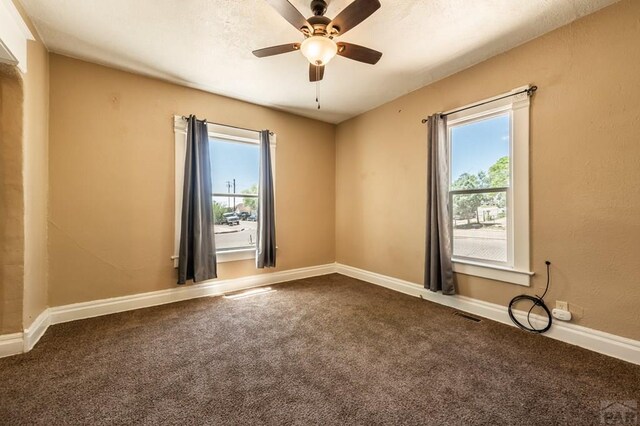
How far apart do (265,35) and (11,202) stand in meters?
2.42

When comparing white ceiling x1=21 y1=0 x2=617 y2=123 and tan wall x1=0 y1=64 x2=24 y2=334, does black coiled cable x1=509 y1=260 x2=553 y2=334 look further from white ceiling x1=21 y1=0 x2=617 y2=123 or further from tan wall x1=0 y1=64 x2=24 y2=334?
tan wall x1=0 y1=64 x2=24 y2=334

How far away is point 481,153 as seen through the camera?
2.91 m

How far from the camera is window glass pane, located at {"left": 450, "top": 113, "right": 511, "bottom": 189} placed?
272 centimetres

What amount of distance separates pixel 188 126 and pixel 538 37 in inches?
145

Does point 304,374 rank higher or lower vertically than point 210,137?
lower

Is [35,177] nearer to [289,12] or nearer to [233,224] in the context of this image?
[233,224]

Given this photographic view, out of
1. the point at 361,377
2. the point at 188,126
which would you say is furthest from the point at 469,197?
the point at 188,126

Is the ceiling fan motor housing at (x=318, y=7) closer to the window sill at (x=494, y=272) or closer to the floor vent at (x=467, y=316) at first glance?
the window sill at (x=494, y=272)

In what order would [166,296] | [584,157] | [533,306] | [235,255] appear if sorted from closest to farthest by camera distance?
[584,157], [533,306], [166,296], [235,255]

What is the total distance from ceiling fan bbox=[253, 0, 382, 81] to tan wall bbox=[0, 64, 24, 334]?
6.22 ft

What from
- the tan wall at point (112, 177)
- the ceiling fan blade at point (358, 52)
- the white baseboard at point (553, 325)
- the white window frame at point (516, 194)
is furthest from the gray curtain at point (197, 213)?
the white window frame at point (516, 194)

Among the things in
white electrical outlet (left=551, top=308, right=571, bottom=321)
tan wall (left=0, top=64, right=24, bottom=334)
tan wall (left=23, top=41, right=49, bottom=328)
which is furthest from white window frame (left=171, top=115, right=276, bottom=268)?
white electrical outlet (left=551, top=308, right=571, bottom=321)

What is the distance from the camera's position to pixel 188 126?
10.8 ft

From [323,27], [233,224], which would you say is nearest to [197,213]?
[233,224]
